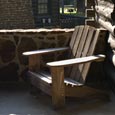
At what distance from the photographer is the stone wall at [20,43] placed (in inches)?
215

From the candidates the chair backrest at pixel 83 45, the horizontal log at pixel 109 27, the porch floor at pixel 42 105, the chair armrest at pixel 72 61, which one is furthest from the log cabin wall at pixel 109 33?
the chair armrest at pixel 72 61

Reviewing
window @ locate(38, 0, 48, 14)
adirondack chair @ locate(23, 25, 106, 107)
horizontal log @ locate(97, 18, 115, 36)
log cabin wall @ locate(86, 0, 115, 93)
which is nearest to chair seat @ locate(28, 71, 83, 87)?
adirondack chair @ locate(23, 25, 106, 107)

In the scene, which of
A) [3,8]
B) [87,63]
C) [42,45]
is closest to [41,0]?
[3,8]

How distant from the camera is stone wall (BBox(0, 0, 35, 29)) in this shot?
434 inches

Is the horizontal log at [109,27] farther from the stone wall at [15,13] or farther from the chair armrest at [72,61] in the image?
the stone wall at [15,13]

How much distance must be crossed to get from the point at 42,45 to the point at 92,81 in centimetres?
98

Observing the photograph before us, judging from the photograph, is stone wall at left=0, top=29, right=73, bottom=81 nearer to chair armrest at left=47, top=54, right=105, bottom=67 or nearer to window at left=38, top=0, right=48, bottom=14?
chair armrest at left=47, top=54, right=105, bottom=67

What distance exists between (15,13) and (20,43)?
5.88 m

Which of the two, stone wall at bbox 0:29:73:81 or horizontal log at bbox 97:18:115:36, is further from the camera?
stone wall at bbox 0:29:73:81

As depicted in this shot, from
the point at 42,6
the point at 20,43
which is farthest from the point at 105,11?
the point at 42,6

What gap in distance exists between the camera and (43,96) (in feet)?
16.9

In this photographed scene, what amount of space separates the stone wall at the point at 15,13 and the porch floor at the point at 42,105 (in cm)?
608

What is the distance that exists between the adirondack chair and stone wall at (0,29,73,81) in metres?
0.27

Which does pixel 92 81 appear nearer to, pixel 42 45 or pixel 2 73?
pixel 42 45
